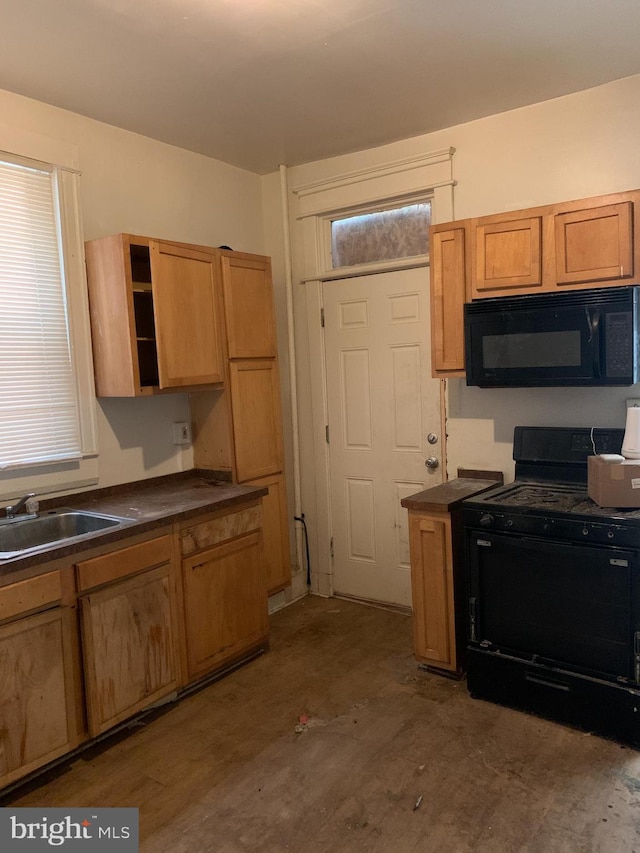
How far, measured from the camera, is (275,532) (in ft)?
11.9

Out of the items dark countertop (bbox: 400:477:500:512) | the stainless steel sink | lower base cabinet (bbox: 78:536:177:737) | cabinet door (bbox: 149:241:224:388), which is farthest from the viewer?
cabinet door (bbox: 149:241:224:388)

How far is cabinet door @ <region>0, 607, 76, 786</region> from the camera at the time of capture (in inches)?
82.3

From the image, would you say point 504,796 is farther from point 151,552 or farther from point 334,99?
point 334,99

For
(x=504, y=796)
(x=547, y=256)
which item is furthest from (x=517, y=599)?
(x=547, y=256)

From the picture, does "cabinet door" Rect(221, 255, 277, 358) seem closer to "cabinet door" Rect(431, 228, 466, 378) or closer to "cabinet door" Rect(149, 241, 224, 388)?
"cabinet door" Rect(149, 241, 224, 388)

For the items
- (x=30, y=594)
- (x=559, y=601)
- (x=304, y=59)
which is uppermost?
(x=304, y=59)

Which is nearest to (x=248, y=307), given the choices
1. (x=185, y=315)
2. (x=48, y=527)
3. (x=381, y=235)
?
(x=185, y=315)

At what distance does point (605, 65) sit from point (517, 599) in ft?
7.42

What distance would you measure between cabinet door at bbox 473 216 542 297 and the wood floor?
1.81 meters

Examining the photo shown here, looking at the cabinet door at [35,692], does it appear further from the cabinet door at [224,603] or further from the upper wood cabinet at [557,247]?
the upper wood cabinet at [557,247]

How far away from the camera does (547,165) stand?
3.00 metres

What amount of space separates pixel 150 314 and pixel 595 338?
206 cm

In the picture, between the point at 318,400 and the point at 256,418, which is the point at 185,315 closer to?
the point at 256,418

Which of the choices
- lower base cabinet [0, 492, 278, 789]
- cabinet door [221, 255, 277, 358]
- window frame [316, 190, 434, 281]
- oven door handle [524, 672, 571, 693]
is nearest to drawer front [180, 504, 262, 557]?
lower base cabinet [0, 492, 278, 789]
